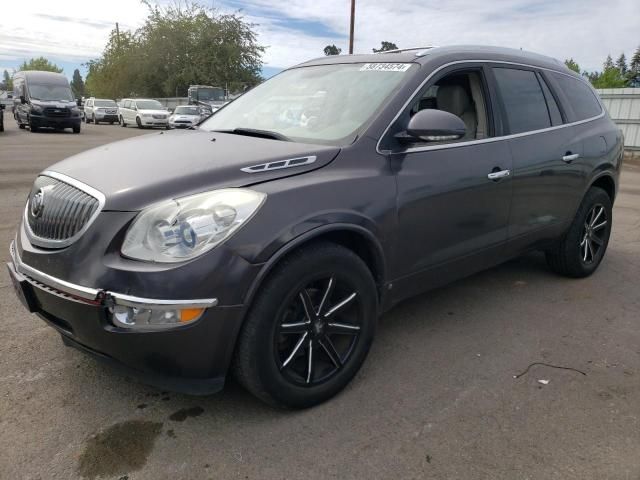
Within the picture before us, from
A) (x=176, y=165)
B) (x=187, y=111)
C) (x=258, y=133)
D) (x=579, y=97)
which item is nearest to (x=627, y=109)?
(x=579, y=97)

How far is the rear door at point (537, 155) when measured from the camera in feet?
12.0

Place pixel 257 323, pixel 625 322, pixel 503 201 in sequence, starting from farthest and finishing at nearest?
pixel 625 322 → pixel 503 201 → pixel 257 323

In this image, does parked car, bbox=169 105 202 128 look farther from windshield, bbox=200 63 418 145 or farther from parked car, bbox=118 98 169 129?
windshield, bbox=200 63 418 145

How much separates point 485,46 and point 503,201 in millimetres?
1126

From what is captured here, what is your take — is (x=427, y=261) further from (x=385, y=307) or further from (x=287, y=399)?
(x=287, y=399)

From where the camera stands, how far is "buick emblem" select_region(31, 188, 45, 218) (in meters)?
2.57

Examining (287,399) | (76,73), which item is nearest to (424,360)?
(287,399)

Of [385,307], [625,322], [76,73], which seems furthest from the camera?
[76,73]

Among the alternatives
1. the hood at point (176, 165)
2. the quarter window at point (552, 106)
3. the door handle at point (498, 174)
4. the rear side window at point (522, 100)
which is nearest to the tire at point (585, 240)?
the quarter window at point (552, 106)

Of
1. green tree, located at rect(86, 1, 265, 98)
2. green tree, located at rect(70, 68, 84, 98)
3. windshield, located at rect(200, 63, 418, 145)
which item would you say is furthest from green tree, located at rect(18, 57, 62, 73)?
windshield, located at rect(200, 63, 418, 145)

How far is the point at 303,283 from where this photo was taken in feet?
7.95

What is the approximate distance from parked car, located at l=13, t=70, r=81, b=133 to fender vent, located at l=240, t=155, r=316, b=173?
21.6 meters

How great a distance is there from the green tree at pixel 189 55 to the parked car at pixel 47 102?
22.9 metres

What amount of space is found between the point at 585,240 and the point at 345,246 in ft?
9.43
